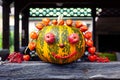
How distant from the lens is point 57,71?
245 cm

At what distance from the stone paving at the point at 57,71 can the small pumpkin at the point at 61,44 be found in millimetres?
57

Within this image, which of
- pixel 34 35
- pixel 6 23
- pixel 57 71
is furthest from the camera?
pixel 6 23

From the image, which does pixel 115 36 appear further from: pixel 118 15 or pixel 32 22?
pixel 118 15

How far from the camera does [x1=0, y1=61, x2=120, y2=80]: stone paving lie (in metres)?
2.41

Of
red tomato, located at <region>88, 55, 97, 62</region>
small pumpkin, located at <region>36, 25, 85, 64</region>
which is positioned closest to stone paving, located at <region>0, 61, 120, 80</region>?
small pumpkin, located at <region>36, 25, 85, 64</region>

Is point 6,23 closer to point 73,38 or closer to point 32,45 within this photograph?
point 32,45

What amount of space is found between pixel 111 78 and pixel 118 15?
451 inches

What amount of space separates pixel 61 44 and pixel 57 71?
0.62ft

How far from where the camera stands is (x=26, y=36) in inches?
535

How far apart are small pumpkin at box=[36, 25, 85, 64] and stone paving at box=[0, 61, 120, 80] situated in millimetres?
57

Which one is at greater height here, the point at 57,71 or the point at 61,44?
the point at 61,44

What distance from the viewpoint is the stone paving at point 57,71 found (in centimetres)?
241

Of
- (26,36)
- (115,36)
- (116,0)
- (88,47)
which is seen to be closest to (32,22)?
(115,36)

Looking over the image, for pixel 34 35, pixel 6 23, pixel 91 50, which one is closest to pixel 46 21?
pixel 34 35
